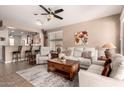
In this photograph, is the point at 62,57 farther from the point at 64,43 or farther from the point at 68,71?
the point at 64,43

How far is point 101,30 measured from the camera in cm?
465

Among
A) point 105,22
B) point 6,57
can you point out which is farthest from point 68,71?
point 6,57

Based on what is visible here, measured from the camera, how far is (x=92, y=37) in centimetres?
499

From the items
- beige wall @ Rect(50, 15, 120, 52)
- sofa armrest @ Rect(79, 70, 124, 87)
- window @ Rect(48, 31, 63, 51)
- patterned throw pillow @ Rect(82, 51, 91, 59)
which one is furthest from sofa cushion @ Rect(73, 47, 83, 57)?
sofa armrest @ Rect(79, 70, 124, 87)

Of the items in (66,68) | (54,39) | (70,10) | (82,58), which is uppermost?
(70,10)

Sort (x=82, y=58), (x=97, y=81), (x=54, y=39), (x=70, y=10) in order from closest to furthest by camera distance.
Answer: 1. (x=97, y=81)
2. (x=70, y=10)
3. (x=82, y=58)
4. (x=54, y=39)

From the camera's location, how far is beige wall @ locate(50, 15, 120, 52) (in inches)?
165

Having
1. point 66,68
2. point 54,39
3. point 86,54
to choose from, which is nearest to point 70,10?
point 86,54

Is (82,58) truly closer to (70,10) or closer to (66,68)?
(66,68)

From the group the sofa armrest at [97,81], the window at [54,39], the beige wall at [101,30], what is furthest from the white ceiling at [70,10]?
the window at [54,39]

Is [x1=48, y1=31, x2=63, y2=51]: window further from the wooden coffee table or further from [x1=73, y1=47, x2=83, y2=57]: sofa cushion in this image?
the wooden coffee table

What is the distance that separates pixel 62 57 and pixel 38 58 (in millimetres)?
1844

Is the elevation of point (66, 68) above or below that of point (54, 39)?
below

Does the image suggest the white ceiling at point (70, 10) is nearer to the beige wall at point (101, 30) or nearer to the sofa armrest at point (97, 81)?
the beige wall at point (101, 30)
